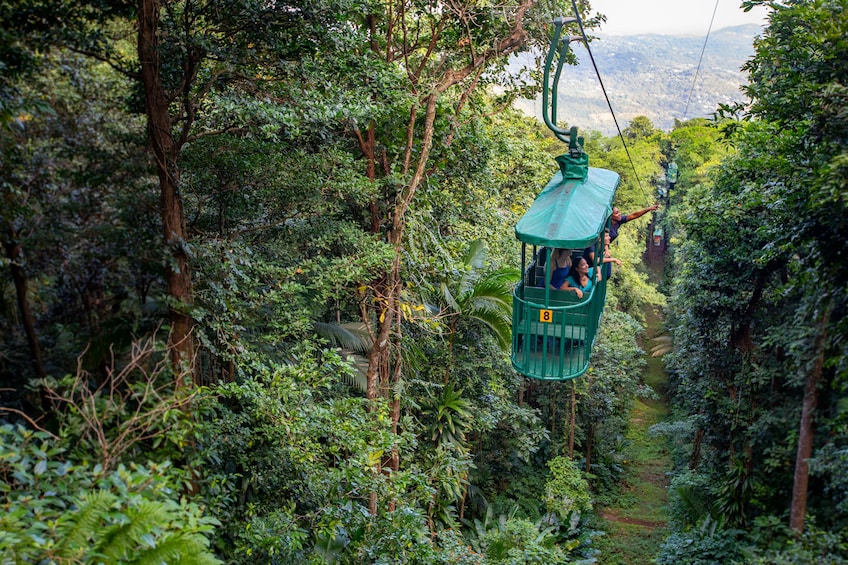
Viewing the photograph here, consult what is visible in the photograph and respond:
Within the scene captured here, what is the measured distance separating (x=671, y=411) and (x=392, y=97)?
18172 mm

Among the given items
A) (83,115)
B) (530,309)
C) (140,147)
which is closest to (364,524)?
(530,309)

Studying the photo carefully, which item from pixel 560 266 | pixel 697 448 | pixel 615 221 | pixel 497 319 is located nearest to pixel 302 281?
pixel 497 319

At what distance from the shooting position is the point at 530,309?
20.6 ft

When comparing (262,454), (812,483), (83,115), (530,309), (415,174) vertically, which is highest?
(83,115)

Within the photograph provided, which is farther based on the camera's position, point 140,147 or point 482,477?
point 482,477

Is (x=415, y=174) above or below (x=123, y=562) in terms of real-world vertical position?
above

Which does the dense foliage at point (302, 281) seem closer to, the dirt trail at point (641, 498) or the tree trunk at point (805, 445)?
the tree trunk at point (805, 445)

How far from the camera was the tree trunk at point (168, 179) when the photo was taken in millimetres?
4980

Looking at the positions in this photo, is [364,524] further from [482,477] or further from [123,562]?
[482,477]

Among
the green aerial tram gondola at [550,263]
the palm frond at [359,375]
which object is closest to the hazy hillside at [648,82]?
the palm frond at [359,375]

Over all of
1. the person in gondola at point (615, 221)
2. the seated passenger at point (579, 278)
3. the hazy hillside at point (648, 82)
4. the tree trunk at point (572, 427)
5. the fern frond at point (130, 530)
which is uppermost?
the hazy hillside at point (648, 82)

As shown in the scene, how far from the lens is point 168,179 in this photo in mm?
5242

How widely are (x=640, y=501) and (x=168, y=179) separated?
14527mm

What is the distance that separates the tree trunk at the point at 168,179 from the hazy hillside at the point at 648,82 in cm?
5223
